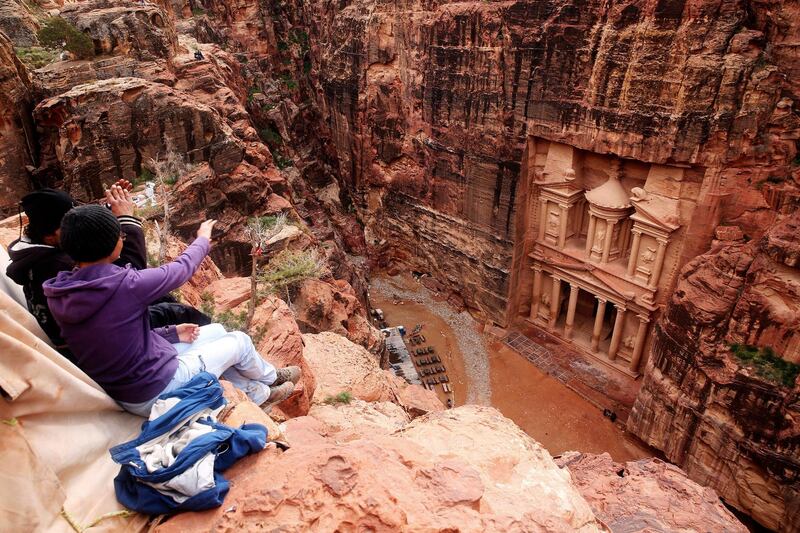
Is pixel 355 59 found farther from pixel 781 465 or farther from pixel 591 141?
pixel 781 465

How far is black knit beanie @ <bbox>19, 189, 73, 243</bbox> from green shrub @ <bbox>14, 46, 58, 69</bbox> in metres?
15.4

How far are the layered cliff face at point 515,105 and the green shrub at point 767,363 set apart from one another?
11.6 feet

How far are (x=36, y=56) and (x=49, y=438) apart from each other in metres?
17.3

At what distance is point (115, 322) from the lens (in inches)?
127

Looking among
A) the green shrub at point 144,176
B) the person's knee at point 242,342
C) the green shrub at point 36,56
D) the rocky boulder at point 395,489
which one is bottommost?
the green shrub at point 144,176

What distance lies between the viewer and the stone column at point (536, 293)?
21469 mm

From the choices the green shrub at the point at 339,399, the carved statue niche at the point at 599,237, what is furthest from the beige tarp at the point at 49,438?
the carved statue niche at the point at 599,237

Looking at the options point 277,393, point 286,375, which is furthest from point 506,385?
point 277,393

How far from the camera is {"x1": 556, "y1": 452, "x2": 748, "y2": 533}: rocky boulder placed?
5.69 meters

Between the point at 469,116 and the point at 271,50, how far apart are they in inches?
790

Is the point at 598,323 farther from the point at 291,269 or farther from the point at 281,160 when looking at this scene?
the point at 281,160

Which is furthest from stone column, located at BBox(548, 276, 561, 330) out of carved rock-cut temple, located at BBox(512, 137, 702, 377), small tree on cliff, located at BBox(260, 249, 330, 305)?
small tree on cliff, located at BBox(260, 249, 330, 305)

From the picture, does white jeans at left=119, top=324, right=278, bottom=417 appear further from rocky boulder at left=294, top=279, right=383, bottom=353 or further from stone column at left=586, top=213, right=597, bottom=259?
stone column at left=586, top=213, right=597, bottom=259

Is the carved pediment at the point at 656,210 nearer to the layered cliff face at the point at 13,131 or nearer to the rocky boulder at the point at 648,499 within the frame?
the rocky boulder at the point at 648,499
